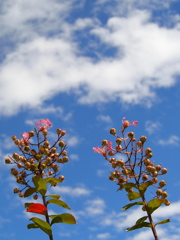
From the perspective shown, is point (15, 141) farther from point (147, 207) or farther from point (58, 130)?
point (147, 207)

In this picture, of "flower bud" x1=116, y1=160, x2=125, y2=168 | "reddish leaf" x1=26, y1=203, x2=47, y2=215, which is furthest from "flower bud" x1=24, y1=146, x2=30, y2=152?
"flower bud" x1=116, y1=160, x2=125, y2=168

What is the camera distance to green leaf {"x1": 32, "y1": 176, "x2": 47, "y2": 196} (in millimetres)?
5125

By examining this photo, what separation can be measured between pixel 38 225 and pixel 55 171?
42.5 inches

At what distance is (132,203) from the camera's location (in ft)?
16.4

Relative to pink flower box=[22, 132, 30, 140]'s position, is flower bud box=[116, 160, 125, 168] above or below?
below

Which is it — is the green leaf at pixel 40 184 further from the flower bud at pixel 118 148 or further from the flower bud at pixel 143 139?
the flower bud at pixel 143 139

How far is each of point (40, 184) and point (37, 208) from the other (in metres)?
0.37

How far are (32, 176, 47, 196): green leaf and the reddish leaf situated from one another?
0.30 metres

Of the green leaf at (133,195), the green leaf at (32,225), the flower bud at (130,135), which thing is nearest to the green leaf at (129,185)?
the green leaf at (133,195)

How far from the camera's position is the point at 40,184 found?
5133mm

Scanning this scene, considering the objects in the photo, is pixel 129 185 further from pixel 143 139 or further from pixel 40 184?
pixel 40 184

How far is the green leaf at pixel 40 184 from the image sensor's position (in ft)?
16.8

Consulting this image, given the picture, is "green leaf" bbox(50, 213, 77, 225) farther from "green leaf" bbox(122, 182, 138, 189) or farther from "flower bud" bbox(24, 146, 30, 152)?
"flower bud" bbox(24, 146, 30, 152)

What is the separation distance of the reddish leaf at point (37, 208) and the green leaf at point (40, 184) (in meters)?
0.30
